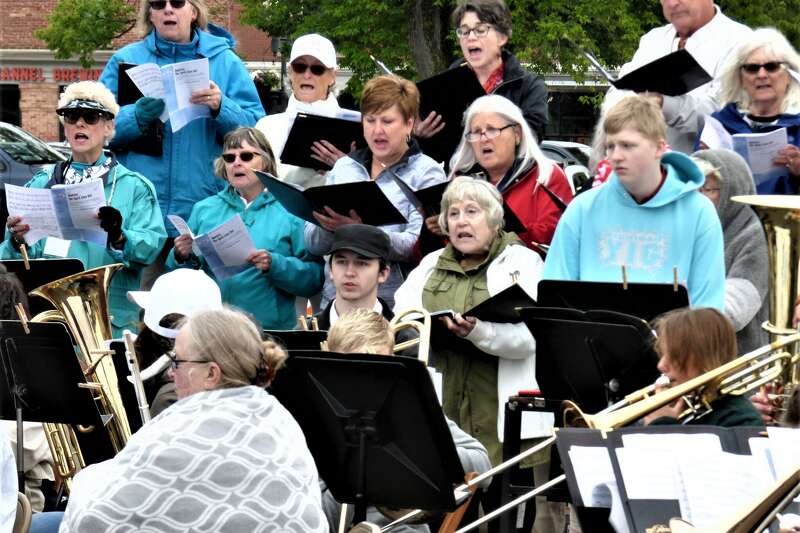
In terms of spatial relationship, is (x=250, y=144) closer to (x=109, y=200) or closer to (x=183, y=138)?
(x=183, y=138)

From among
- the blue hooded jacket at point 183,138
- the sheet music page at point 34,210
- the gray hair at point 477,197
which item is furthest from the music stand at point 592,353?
the blue hooded jacket at point 183,138

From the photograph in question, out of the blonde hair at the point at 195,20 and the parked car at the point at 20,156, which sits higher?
the blonde hair at the point at 195,20

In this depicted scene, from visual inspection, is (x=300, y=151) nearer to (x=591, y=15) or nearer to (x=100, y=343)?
(x=100, y=343)

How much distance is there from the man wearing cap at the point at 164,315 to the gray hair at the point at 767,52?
9.57ft

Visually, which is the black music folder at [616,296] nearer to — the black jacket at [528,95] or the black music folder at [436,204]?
the black music folder at [436,204]

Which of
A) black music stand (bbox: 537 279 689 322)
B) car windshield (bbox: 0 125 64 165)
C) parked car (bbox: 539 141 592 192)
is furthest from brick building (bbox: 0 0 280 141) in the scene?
black music stand (bbox: 537 279 689 322)

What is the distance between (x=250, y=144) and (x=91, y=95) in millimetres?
923

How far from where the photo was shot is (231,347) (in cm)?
436

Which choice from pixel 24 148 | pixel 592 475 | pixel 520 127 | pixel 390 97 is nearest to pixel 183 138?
pixel 390 97

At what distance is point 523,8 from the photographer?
2477 cm

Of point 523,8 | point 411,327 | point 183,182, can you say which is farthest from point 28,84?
point 411,327

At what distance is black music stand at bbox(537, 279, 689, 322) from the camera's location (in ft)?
17.9

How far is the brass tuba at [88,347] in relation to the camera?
598 cm

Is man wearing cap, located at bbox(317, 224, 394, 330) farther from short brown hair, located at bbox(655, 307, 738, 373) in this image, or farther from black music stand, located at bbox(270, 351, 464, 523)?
short brown hair, located at bbox(655, 307, 738, 373)
